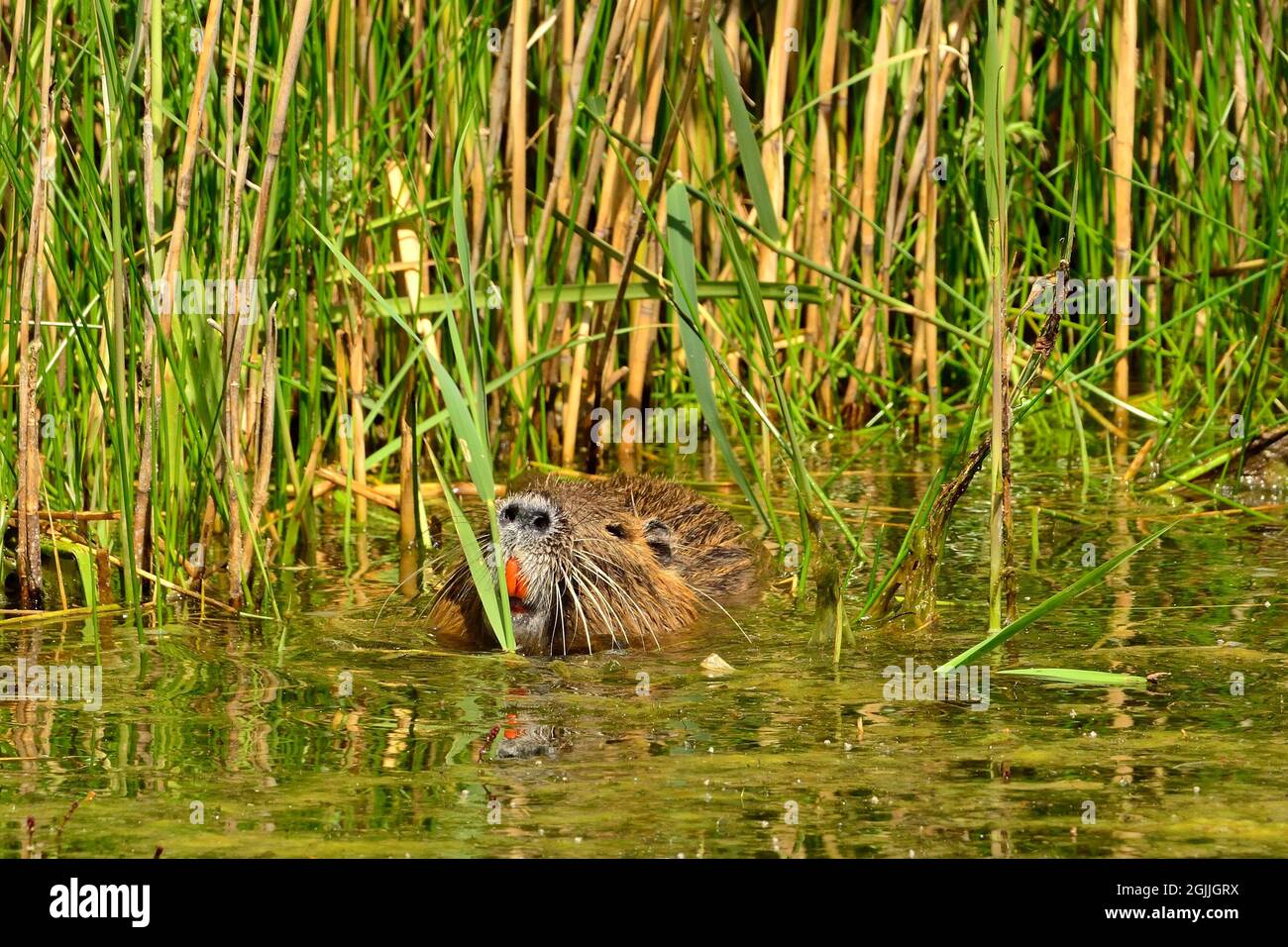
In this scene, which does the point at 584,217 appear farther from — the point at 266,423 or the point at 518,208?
the point at 266,423

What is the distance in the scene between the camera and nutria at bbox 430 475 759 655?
11.9 feet

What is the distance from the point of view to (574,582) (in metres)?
3.69

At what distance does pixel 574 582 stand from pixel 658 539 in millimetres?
585

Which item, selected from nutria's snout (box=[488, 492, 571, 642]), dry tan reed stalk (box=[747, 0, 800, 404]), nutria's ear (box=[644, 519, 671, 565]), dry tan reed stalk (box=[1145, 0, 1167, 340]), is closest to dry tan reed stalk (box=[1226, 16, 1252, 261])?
dry tan reed stalk (box=[1145, 0, 1167, 340])

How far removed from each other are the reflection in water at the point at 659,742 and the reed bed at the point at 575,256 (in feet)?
0.70

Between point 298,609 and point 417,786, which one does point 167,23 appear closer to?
point 298,609

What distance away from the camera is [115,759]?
2.59m

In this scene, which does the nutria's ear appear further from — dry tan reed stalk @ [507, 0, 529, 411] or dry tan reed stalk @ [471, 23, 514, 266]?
dry tan reed stalk @ [471, 23, 514, 266]

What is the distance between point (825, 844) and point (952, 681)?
2.86 feet

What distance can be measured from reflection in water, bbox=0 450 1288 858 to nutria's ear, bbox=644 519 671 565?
42 cm

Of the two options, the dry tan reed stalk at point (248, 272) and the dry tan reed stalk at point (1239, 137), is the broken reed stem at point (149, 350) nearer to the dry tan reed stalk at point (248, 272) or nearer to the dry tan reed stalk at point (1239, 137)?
the dry tan reed stalk at point (248, 272)

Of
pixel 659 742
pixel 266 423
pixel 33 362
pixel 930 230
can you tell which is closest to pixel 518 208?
pixel 930 230

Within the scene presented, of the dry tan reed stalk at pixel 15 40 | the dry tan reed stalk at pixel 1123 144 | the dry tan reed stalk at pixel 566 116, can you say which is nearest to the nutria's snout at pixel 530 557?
the dry tan reed stalk at pixel 15 40

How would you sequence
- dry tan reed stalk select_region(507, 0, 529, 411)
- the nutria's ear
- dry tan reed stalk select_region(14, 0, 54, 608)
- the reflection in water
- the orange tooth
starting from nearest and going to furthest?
the reflection in water < dry tan reed stalk select_region(14, 0, 54, 608) < the orange tooth < the nutria's ear < dry tan reed stalk select_region(507, 0, 529, 411)
